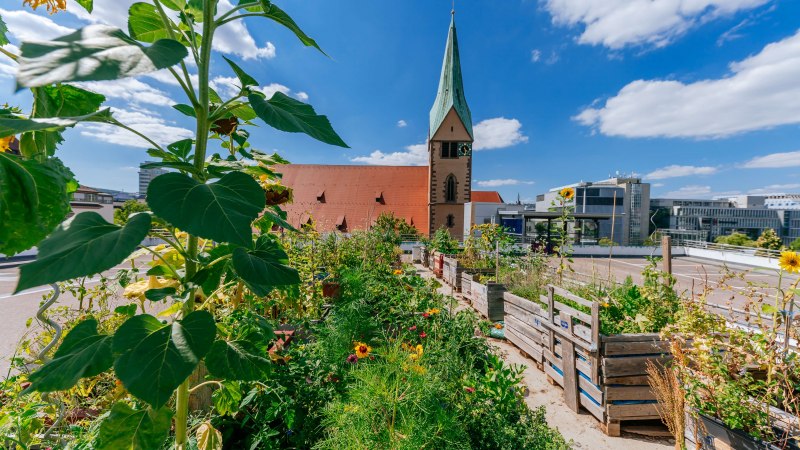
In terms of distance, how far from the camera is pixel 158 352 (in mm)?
460

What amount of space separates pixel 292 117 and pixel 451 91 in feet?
77.4

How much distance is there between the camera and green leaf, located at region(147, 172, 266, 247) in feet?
1.25

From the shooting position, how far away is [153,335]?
480 mm

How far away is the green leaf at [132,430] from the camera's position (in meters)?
0.58

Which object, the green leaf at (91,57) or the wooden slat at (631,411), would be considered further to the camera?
the wooden slat at (631,411)

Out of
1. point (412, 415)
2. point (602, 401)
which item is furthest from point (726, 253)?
point (412, 415)

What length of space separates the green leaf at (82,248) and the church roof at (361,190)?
69.8 feet

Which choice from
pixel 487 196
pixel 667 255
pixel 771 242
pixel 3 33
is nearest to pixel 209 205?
pixel 3 33

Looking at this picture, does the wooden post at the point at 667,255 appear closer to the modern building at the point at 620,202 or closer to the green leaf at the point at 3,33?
the green leaf at the point at 3,33

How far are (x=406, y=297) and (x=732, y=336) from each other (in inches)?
113

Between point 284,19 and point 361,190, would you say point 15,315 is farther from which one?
point 361,190

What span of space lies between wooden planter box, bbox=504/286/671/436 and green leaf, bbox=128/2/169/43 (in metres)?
3.38

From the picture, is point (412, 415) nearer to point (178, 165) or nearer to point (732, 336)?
point (178, 165)

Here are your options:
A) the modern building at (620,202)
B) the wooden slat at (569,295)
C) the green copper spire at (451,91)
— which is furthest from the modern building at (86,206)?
the modern building at (620,202)
